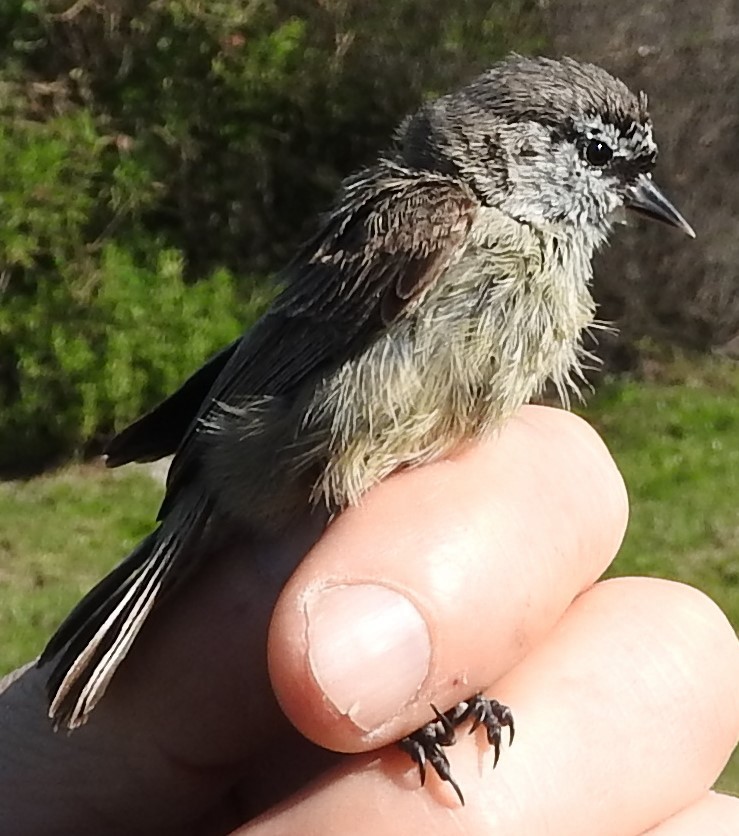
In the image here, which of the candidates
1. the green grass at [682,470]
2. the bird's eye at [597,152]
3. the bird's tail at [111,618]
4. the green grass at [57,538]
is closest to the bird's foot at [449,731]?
the bird's tail at [111,618]

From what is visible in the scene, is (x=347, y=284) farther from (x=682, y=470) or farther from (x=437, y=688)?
(x=682, y=470)

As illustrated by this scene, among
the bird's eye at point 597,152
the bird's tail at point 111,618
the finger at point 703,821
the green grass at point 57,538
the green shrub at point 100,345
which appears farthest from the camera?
the green shrub at point 100,345

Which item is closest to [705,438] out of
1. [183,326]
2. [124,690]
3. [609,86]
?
[183,326]

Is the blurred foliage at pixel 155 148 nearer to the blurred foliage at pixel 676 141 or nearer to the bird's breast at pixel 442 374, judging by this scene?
the blurred foliage at pixel 676 141

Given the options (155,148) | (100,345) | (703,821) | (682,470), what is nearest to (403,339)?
(703,821)

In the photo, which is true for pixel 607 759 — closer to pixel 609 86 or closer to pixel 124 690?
pixel 124 690

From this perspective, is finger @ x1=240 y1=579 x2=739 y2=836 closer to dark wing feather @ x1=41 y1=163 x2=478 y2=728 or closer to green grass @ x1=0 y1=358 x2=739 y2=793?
dark wing feather @ x1=41 y1=163 x2=478 y2=728

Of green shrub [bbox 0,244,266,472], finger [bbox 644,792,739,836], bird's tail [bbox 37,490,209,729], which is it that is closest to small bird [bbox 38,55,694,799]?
bird's tail [bbox 37,490,209,729]
